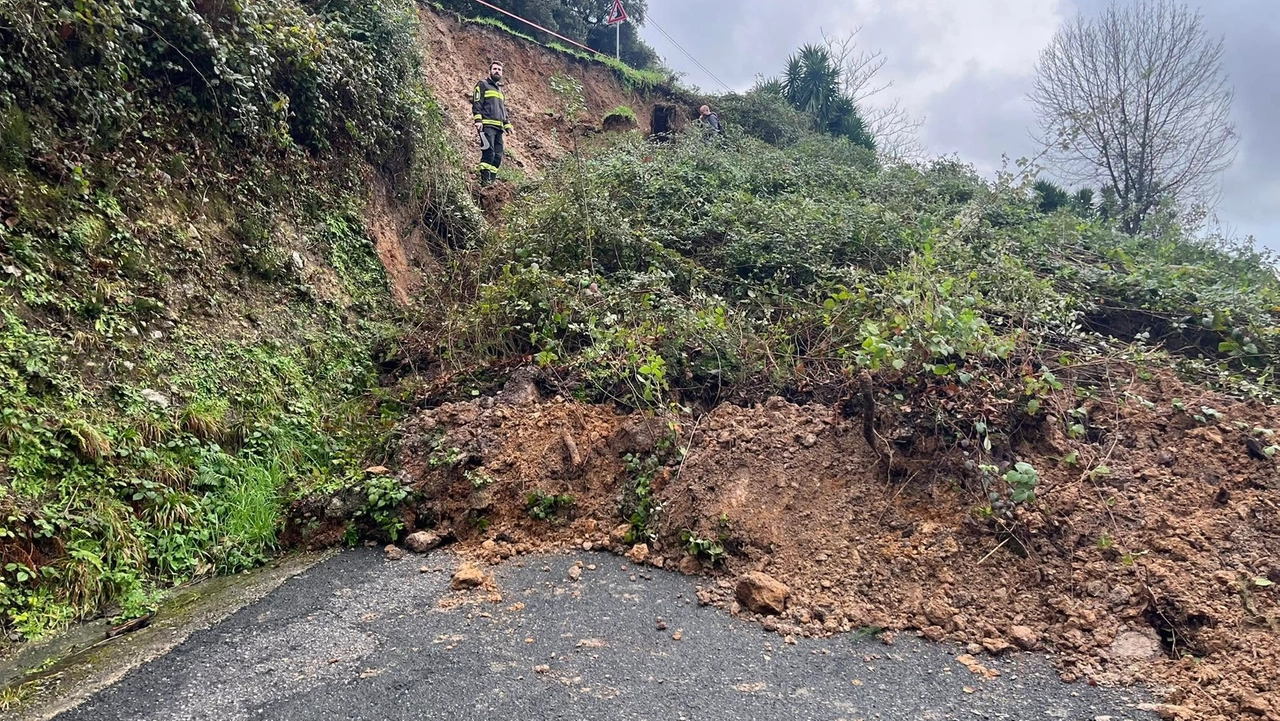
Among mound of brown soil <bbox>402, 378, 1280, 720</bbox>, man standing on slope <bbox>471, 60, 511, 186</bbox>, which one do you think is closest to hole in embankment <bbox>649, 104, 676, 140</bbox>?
man standing on slope <bbox>471, 60, 511, 186</bbox>

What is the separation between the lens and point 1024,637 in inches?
109

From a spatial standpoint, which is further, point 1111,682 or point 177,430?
point 177,430

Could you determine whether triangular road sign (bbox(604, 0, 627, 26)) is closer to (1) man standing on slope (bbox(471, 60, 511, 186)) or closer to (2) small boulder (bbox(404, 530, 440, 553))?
(1) man standing on slope (bbox(471, 60, 511, 186))

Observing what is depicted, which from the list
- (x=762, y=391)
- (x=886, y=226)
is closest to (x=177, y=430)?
(x=762, y=391)

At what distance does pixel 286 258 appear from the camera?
5.94 metres

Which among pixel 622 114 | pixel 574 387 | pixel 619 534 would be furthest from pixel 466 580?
pixel 622 114

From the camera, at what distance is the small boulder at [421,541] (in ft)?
12.6

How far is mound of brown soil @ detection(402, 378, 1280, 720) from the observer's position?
272cm

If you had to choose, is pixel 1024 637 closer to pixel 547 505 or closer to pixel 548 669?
pixel 548 669

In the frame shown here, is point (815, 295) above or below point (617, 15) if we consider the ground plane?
below

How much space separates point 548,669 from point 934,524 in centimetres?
198

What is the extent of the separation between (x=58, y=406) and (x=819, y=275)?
561 cm

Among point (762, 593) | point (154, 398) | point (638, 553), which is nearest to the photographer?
point (762, 593)

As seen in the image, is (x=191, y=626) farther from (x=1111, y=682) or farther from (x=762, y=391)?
(x=1111, y=682)
